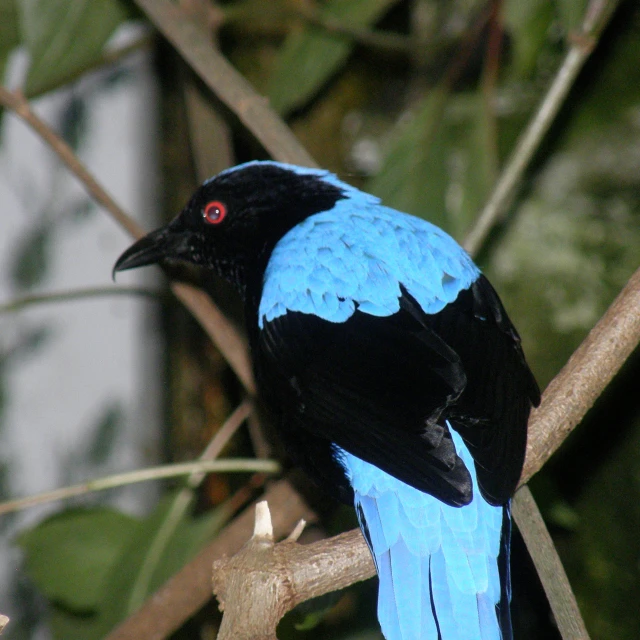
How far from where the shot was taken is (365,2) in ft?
10.1

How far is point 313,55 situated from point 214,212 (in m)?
0.75

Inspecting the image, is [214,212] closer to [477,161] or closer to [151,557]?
[477,161]

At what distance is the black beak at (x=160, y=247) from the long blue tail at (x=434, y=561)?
3.91 feet

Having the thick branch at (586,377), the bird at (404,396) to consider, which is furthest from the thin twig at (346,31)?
the thick branch at (586,377)

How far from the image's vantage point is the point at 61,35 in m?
2.76

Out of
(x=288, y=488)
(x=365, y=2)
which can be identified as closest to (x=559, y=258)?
(x=365, y=2)

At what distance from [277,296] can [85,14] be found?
1.26 m

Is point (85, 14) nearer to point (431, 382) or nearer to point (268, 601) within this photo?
→ point (431, 382)

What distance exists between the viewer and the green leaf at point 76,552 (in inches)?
118

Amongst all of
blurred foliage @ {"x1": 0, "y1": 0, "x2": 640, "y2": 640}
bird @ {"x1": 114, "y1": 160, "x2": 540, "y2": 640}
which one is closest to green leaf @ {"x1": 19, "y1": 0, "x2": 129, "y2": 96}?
blurred foliage @ {"x1": 0, "y1": 0, "x2": 640, "y2": 640}

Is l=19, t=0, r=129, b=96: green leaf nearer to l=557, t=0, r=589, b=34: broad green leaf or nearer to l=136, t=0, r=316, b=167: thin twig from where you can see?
l=136, t=0, r=316, b=167: thin twig

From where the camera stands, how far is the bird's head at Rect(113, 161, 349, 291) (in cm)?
A: 271

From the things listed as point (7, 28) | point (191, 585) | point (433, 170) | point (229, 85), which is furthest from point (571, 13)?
point (191, 585)

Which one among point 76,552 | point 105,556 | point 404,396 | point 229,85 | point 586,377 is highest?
point 229,85
